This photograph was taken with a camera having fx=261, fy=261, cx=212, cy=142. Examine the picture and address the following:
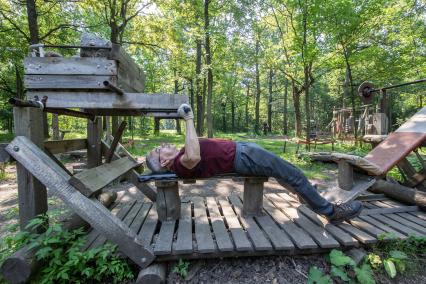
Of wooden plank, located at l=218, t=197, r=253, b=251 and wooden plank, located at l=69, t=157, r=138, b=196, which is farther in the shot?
wooden plank, located at l=218, t=197, r=253, b=251

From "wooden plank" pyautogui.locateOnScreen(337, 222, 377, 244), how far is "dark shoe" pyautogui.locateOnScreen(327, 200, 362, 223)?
0.08 metres

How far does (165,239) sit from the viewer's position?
271 cm

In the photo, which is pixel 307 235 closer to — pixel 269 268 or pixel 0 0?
pixel 269 268

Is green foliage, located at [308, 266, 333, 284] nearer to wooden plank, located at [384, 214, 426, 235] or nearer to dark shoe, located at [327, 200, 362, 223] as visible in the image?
dark shoe, located at [327, 200, 362, 223]

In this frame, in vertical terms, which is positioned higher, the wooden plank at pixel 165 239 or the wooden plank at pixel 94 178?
the wooden plank at pixel 94 178

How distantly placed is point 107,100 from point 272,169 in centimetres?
192

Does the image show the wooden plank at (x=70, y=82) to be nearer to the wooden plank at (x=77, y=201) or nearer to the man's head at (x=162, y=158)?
the wooden plank at (x=77, y=201)

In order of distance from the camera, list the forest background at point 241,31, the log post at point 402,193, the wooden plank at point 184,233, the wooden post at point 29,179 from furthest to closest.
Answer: the forest background at point 241,31, the log post at point 402,193, the wooden plank at point 184,233, the wooden post at point 29,179

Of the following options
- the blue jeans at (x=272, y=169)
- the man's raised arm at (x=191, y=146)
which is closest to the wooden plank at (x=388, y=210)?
the blue jeans at (x=272, y=169)

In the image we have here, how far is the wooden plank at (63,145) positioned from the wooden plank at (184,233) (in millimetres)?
1720

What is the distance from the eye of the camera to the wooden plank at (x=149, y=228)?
2.77 metres

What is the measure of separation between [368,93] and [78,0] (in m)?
11.2

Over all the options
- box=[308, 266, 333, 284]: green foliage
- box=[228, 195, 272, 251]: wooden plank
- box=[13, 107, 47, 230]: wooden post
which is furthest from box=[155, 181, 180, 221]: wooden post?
box=[308, 266, 333, 284]: green foliage

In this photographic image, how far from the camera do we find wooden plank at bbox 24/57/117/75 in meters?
2.38
